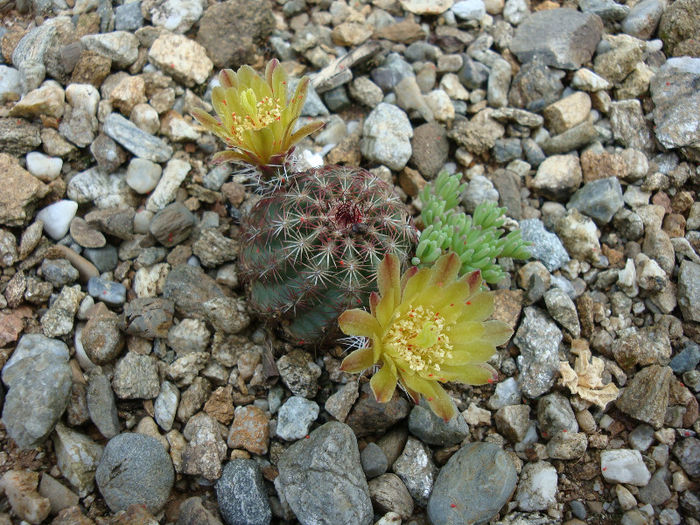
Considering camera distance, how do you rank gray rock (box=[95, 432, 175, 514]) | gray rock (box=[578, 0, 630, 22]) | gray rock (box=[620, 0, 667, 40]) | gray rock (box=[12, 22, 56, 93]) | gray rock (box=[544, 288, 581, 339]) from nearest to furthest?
gray rock (box=[95, 432, 175, 514]) → gray rock (box=[544, 288, 581, 339]) → gray rock (box=[12, 22, 56, 93]) → gray rock (box=[620, 0, 667, 40]) → gray rock (box=[578, 0, 630, 22])

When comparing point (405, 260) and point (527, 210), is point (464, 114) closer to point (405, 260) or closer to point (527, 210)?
point (527, 210)

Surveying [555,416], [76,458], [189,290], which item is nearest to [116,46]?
[189,290]

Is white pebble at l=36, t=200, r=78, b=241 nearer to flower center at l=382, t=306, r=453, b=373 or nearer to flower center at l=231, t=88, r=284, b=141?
flower center at l=231, t=88, r=284, b=141

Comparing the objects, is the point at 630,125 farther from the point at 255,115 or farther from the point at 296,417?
the point at 296,417

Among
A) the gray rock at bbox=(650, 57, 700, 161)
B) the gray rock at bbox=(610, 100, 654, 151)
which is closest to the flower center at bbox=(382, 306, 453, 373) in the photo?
the gray rock at bbox=(610, 100, 654, 151)

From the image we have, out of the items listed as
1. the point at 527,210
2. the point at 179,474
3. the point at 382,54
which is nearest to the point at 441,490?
the point at 179,474

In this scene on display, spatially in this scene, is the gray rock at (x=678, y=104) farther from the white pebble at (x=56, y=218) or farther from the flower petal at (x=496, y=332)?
the white pebble at (x=56, y=218)
